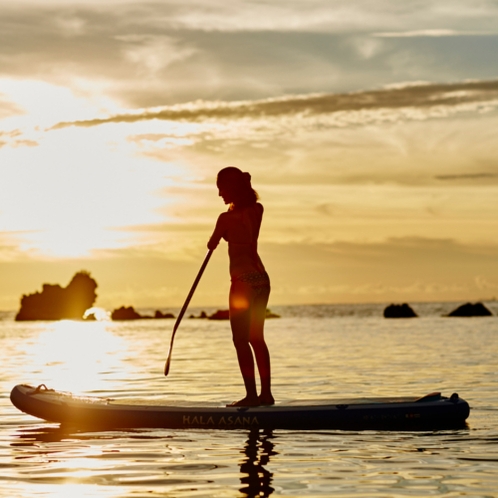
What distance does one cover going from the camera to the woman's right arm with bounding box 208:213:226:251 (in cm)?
1243

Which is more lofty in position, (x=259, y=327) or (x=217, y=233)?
(x=217, y=233)

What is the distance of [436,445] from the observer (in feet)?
36.2

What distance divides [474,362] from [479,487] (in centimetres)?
1922

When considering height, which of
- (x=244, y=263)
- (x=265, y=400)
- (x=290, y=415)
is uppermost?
(x=244, y=263)

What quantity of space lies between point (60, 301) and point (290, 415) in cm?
15618

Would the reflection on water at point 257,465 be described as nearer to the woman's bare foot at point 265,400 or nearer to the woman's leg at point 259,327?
the woman's bare foot at point 265,400

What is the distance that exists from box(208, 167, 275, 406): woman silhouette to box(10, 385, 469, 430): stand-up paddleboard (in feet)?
2.21

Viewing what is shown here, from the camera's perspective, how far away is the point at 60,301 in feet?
540

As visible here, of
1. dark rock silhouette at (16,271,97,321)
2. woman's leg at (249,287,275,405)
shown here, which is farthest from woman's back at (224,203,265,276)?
dark rock silhouette at (16,271,97,321)

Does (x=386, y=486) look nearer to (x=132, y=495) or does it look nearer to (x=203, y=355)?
(x=132, y=495)

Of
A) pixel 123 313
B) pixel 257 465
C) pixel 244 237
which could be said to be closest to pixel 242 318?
pixel 244 237

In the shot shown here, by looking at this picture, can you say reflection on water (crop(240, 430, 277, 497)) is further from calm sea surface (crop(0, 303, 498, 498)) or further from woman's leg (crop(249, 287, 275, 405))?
woman's leg (crop(249, 287, 275, 405))

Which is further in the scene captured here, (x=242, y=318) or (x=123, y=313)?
(x=123, y=313)

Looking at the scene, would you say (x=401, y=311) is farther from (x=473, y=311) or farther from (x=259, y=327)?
(x=259, y=327)
